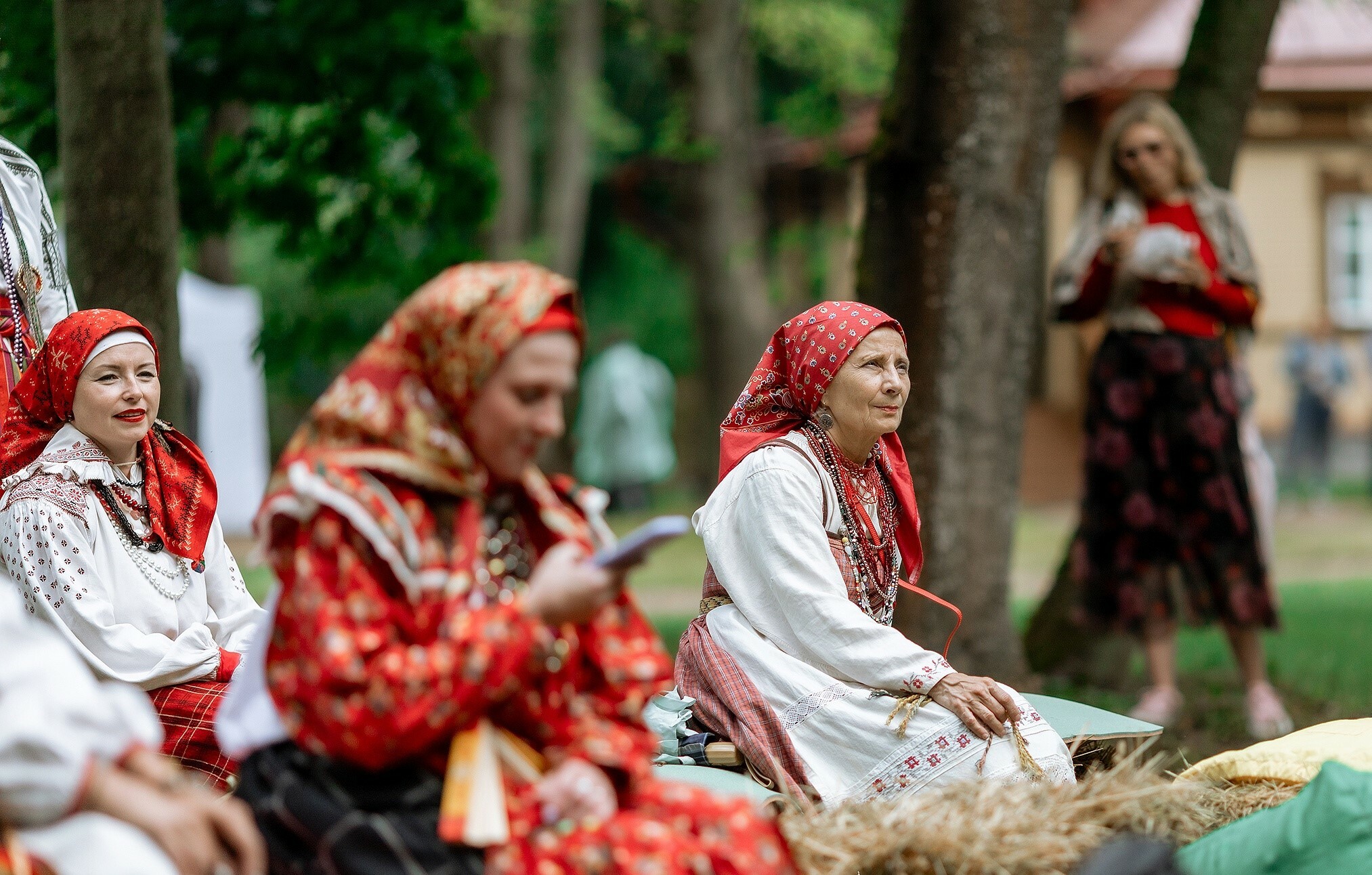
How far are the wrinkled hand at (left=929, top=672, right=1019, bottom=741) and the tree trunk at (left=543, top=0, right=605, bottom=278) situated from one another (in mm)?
13007

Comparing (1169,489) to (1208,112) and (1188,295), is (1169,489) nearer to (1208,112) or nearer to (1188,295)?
(1188,295)

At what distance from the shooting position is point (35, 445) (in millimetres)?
3938

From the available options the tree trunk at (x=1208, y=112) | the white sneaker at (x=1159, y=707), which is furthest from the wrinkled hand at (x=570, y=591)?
the tree trunk at (x=1208, y=112)

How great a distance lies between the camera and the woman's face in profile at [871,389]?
3811mm

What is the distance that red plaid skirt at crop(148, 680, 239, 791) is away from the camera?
12.3 feet

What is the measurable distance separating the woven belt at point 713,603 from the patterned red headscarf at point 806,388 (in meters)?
0.33

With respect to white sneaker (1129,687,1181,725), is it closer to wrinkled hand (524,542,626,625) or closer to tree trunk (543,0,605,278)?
wrinkled hand (524,542,626,625)

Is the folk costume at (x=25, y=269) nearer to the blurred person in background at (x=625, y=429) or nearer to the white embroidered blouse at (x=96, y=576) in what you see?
the white embroidered blouse at (x=96, y=576)

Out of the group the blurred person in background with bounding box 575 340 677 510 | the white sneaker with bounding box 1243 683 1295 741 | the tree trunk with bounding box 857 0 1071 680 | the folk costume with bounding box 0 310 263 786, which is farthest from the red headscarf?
the blurred person in background with bounding box 575 340 677 510

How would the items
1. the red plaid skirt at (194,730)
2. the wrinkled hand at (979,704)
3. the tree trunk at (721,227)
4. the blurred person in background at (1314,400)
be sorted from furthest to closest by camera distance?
the blurred person in background at (1314,400) → the tree trunk at (721,227) → the red plaid skirt at (194,730) → the wrinkled hand at (979,704)

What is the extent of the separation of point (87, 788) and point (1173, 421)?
4940 mm

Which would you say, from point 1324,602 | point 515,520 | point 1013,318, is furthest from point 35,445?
point 1324,602

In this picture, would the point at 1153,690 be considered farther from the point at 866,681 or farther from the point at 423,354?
the point at 423,354

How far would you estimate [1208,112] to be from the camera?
7.12 m
